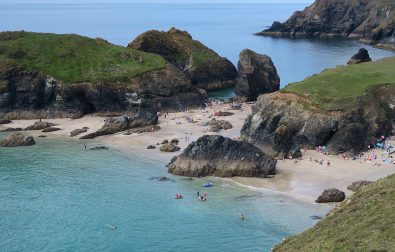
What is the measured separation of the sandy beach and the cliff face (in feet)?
16.0

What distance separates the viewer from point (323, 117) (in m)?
80.6

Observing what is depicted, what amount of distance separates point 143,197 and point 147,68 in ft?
194

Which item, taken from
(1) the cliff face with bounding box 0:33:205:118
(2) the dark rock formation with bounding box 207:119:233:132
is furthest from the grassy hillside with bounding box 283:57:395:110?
(1) the cliff face with bounding box 0:33:205:118

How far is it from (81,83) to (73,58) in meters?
11.4

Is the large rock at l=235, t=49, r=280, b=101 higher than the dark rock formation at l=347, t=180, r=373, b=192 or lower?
higher

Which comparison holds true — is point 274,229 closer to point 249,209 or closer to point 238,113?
point 249,209

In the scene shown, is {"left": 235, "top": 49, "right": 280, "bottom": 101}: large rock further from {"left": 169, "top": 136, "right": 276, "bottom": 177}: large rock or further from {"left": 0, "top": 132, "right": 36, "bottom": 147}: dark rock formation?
{"left": 169, "top": 136, "right": 276, "bottom": 177}: large rock

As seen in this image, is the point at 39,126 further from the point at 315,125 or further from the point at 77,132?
the point at 315,125

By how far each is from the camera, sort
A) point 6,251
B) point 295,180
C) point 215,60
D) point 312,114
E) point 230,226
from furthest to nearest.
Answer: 1. point 215,60
2. point 312,114
3. point 295,180
4. point 230,226
5. point 6,251

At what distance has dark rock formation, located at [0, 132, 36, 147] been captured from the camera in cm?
8856

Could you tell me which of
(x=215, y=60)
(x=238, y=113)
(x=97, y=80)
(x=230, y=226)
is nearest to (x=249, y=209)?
(x=230, y=226)

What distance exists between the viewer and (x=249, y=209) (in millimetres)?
59125

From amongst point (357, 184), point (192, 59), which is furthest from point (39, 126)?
point (357, 184)

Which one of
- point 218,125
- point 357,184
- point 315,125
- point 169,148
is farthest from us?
point 218,125
